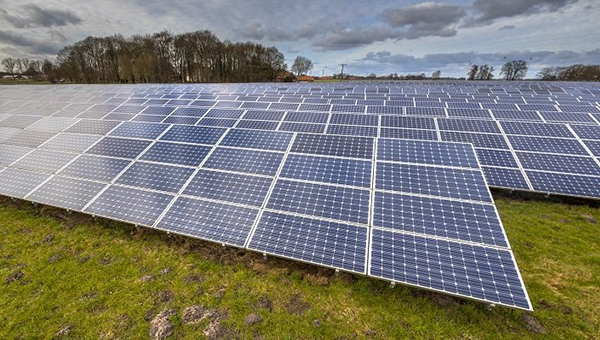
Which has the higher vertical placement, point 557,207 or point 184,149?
point 184,149

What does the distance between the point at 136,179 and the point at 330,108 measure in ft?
50.3

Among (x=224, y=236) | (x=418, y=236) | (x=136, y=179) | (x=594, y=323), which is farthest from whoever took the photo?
(x=136, y=179)

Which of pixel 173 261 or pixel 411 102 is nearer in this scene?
pixel 173 261

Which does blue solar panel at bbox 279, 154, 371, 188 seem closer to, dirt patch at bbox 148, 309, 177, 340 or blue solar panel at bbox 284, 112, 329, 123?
dirt patch at bbox 148, 309, 177, 340

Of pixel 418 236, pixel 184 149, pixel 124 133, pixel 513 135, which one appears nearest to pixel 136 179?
pixel 184 149

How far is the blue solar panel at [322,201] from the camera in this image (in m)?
8.38

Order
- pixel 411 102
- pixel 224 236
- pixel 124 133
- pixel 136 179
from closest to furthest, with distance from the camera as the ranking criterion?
pixel 224 236 → pixel 136 179 → pixel 124 133 → pixel 411 102

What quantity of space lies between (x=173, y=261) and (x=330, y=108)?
16715 mm

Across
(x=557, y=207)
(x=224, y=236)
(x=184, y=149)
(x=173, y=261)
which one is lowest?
(x=557, y=207)

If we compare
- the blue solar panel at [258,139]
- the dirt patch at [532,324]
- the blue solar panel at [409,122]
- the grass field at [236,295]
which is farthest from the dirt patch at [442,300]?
the blue solar panel at [409,122]

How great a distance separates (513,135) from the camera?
15.4 metres

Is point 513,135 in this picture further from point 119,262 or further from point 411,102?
point 119,262

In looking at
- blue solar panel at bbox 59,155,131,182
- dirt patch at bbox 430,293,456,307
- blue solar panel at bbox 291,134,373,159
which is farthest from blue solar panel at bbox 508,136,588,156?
blue solar panel at bbox 59,155,131,182

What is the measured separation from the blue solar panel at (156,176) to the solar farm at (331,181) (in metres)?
0.07
